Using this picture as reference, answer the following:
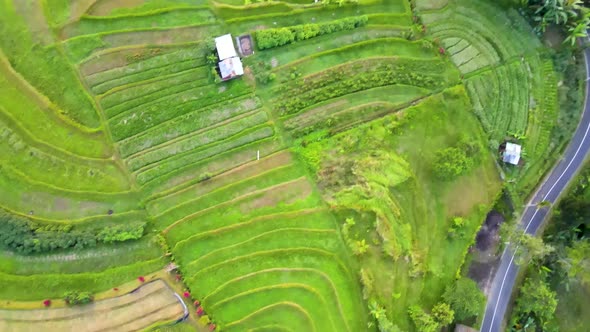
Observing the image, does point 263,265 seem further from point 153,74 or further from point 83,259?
point 153,74

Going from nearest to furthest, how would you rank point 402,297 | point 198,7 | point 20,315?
1. point 20,315
2. point 402,297
3. point 198,7

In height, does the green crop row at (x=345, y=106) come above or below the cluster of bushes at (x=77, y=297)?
above

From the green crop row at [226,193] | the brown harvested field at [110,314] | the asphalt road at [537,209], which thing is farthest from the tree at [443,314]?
the brown harvested field at [110,314]

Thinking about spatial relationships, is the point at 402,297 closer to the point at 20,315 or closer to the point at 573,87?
the point at 573,87

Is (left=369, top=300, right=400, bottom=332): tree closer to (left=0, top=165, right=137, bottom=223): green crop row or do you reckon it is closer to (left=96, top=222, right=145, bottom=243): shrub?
(left=96, top=222, right=145, bottom=243): shrub

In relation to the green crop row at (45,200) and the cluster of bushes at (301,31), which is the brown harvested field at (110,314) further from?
the cluster of bushes at (301,31)

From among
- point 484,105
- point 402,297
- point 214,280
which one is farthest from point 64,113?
point 484,105

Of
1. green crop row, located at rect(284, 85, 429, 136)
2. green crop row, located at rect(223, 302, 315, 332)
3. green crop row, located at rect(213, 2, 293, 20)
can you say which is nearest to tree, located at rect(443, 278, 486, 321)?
green crop row, located at rect(223, 302, 315, 332)
